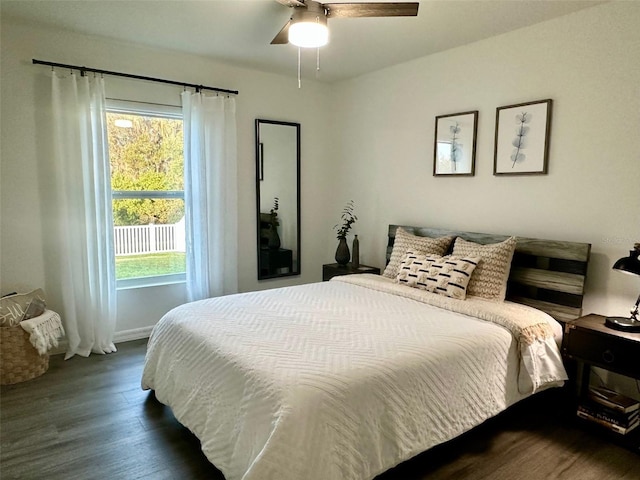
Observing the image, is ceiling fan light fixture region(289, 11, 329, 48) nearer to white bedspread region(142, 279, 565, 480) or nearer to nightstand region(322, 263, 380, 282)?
white bedspread region(142, 279, 565, 480)

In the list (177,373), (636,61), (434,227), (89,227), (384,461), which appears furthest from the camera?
(434,227)

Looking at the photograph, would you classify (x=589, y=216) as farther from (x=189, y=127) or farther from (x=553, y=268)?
(x=189, y=127)

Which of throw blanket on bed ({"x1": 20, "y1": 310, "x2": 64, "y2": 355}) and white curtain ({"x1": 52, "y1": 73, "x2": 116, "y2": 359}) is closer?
throw blanket on bed ({"x1": 20, "y1": 310, "x2": 64, "y2": 355})

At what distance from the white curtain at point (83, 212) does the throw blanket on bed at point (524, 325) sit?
2.59m

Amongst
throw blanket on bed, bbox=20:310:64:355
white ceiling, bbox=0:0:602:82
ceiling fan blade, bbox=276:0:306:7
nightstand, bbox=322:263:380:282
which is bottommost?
throw blanket on bed, bbox=20:310:64:355

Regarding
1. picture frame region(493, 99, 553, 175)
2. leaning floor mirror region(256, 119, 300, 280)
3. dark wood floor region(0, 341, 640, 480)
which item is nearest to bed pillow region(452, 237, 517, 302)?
picture frame region(493, 99, 553, 175)

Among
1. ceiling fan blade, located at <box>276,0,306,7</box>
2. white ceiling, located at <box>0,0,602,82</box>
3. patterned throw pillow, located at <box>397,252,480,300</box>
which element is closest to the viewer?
ceiling fan blade, located at <box>276,0,306,7</box>

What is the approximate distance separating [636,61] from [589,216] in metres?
0.97

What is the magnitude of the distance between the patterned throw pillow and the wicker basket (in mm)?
2751

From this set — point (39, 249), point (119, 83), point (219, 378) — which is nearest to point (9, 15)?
point (119, 83)

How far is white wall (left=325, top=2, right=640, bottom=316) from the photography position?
8.46 ft

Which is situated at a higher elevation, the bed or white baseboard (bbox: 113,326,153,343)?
the bed

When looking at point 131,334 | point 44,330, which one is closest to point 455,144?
point 131,334

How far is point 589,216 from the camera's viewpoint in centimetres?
274
